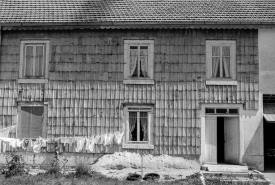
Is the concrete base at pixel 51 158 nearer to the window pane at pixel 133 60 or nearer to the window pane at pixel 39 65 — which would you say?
the window pane at pixel 39 65

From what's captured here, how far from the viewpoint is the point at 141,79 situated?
1596cm

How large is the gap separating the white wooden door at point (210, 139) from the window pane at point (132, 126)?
302 centimetres

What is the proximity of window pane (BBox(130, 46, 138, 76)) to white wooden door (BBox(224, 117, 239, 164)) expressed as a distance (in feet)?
14.8

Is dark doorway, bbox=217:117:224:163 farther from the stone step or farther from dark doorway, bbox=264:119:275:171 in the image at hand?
dark doorway, bbox=264:119:275:171

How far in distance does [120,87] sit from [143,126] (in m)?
1.93

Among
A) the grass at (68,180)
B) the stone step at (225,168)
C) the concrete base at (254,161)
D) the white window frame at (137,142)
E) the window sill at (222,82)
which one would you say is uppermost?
the window sill at (222,82)

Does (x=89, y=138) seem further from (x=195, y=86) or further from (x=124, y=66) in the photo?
(x=195, y=86)

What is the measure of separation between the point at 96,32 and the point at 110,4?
175 centimetres

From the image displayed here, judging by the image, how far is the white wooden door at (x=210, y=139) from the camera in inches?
620

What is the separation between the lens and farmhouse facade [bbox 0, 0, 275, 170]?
15641mm

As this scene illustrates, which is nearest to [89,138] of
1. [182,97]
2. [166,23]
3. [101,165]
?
[101,165]

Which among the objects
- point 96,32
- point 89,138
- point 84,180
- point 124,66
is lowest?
point 84,180

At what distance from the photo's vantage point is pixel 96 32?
16266mm

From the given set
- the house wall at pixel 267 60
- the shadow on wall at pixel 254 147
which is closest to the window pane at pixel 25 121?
the shadow on wall at pixel 254 147
